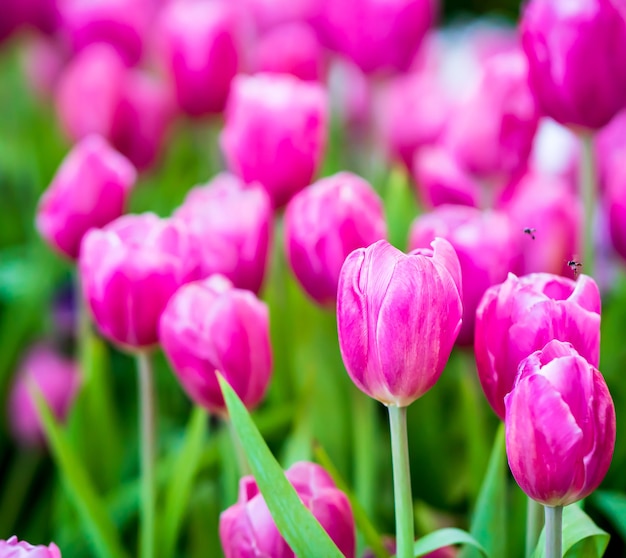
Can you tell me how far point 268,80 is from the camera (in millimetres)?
644

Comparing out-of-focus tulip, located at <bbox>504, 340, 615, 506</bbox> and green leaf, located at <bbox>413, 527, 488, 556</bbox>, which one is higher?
out-of-focus tulip, located at <bbox>504, 340, 615, 506</bbox>

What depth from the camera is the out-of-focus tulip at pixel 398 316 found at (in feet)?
1.13

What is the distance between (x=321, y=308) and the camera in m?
0.59

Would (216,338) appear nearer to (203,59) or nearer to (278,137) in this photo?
(278,137)

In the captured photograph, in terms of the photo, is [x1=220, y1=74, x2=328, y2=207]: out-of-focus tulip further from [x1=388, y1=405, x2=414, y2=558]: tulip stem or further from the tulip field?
[x1=388, y1=405, x2=414, y2=558]: tulip stem

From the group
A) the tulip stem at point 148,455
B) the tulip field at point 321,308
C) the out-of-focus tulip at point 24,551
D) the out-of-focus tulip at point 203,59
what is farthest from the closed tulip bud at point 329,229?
the out-of-focus tulip at point 203,59

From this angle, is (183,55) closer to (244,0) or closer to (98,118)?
(98,118)

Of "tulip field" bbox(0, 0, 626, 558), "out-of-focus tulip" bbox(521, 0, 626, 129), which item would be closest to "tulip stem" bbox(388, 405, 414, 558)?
"tulip field" bbox(0, 0, 626, 558)

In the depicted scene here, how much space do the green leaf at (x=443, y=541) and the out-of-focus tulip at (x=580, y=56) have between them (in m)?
0.24

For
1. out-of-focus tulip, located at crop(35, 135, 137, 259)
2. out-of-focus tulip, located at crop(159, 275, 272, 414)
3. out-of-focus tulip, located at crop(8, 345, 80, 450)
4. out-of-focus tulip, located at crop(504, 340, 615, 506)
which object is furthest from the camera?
out-of-focus tulip, located at crop(8, 345, 80, 450)

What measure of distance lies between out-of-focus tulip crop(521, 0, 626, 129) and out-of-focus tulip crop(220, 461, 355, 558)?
0.26m

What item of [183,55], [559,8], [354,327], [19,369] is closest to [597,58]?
[559,8]

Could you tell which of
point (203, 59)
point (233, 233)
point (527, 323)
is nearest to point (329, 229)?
point (233, 233)

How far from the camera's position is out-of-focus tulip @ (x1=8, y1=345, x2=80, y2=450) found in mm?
772
